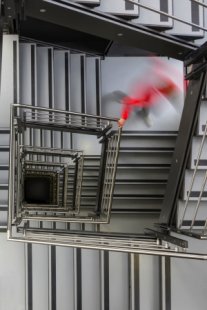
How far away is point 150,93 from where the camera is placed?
4.84 m

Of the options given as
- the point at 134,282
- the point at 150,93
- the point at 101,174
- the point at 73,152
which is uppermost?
the point at 150,93

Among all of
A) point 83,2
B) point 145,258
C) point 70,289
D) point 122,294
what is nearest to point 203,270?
point 145,258

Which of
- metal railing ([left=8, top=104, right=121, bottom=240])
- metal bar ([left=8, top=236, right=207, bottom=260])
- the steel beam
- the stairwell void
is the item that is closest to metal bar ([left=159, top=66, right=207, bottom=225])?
the stairwell void

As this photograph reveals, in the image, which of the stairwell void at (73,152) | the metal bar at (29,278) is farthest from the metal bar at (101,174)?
the metal bar at (29,278)

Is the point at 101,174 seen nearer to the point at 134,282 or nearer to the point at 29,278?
the point at 134,282

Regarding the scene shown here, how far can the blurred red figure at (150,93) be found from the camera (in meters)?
4.77

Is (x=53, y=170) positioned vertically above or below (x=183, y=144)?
below

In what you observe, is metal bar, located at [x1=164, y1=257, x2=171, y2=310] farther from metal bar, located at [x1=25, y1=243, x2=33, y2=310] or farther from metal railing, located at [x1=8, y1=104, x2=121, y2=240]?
metal bar, located at [x1=25, y1=243, x2=33, y2=310]

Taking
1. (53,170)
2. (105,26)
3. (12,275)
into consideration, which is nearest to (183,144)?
(105,26)

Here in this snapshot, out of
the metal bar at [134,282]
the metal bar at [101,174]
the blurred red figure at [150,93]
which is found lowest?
the metal bar at [134,282]

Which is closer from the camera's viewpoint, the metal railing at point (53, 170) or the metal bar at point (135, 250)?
the metal bar at point (135, 250)

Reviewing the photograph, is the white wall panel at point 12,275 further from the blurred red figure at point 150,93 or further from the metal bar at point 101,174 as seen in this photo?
the blurred red figure at point 150,93

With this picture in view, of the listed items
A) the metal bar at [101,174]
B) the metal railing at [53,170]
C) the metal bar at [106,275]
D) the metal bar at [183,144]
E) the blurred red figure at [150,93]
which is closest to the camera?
the metal bar at [183,144]

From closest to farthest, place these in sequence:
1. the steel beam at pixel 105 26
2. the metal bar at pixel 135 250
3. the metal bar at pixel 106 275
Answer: the metal bar at pixel 135 250 < the steel beam at pixel 105 26 < the metal bar at pixel 106 275
